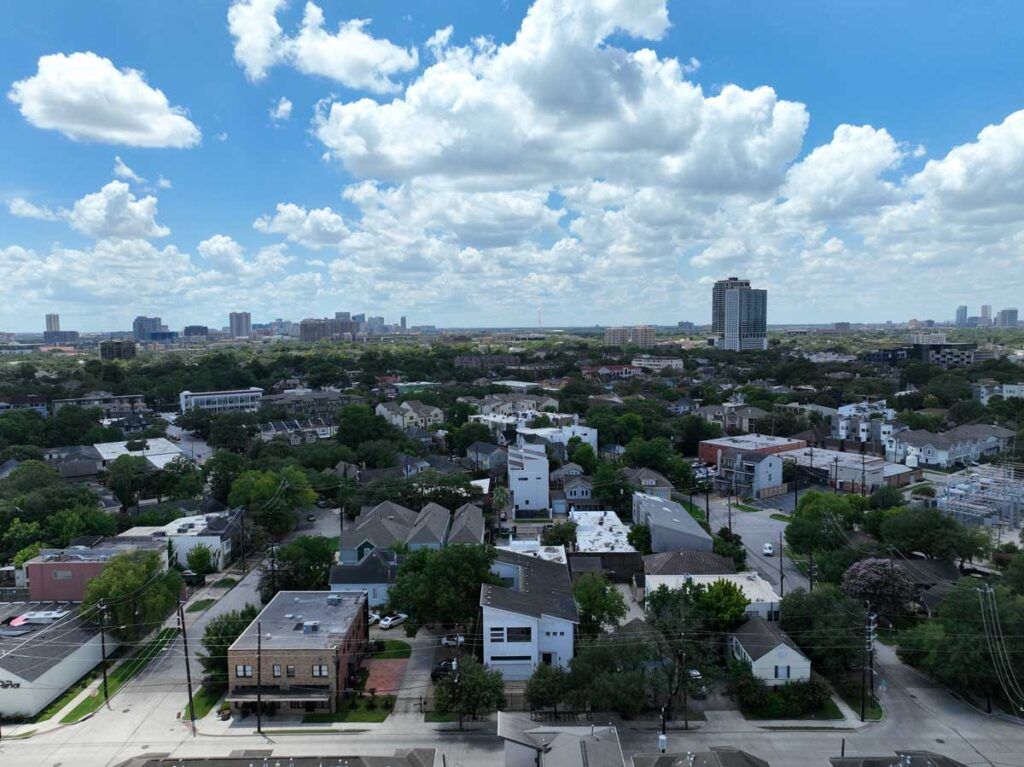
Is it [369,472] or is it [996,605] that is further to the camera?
[369,472]

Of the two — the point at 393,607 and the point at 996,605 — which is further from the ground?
the point at 996,605

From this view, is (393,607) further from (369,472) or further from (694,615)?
(369,472)

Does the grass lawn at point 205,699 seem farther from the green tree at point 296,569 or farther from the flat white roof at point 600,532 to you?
the flat white roof at point 600,532

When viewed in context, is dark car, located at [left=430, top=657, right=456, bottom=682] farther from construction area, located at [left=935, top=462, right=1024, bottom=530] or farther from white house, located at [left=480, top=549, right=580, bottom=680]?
construction area, located at [left=935, top=462, right=1024, bottom=530]

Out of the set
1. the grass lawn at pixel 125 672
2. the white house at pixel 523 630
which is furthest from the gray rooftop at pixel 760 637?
the grass lawn at pixel 125 672

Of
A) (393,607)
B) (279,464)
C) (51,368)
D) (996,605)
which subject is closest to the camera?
(996,605)

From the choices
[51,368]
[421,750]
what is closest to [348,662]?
[421,750]

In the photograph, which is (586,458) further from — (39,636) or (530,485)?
(39,636)

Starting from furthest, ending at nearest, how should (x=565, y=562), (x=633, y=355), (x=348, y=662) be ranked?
(x=633, y=355), (x=565, y=562), (x=348, y=662)
